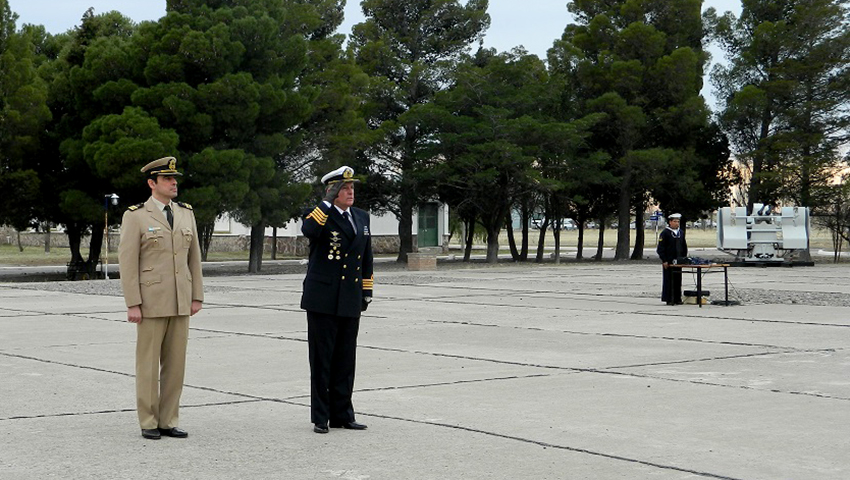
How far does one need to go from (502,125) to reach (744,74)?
16216 millimetres

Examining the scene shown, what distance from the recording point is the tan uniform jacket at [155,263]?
778cm

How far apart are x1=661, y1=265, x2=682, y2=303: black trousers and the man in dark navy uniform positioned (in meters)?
13.2

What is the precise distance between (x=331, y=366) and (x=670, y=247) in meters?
Result: 13.9

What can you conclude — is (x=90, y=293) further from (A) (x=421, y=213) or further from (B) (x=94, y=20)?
(A) (x=421, y=213)

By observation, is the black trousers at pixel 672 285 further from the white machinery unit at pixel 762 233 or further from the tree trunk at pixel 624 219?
the tree trunk at pixel 624 219

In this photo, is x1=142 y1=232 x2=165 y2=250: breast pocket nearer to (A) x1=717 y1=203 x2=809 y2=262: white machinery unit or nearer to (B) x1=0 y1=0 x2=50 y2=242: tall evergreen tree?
(B) x1=0 y1=0 x2=50 y2=242: tall evergreen tree

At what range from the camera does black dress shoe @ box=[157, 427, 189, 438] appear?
7.74 metres

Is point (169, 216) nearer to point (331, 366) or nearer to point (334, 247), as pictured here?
point (334, 247)

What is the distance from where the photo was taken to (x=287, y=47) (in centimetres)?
4034

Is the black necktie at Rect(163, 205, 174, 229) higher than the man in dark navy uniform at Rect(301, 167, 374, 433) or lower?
higher

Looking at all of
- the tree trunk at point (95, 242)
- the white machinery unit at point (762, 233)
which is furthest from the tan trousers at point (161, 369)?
the white machinery unit at point (762, 233)

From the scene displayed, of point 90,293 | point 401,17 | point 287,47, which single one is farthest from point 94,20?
point 90,293

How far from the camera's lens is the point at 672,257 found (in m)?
20.9

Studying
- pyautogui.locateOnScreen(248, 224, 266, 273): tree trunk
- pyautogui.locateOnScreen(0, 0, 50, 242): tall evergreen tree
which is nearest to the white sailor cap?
pyautogui.locateOnScreen(0, 0, 50, 242): tall evergreen tree
